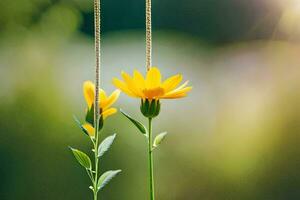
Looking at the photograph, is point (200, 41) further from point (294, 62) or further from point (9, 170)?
point (9, 170)

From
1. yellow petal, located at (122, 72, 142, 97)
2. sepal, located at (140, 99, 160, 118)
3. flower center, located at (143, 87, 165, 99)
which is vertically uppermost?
yellow petal, located at (122, 72, 142, 97)

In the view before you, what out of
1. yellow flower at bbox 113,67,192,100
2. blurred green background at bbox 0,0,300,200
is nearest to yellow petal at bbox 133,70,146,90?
yellow flower at bbox 113,67,192,100

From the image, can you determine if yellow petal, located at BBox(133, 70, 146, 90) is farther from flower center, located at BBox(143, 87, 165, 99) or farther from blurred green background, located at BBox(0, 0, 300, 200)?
blurred green background, located at BBox(0, 0, 300, 200)

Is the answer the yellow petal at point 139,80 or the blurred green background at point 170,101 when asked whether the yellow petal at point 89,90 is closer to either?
the yellow petal at point 139,80

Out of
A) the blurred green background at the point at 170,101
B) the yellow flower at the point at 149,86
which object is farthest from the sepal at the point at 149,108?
the blurred green background at the point at 170,101

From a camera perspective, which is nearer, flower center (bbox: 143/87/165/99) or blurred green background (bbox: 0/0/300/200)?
flower center (bbox: 143/87/165/99)

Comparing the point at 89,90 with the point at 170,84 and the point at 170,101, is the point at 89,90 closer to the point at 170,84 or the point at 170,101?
the point at 170,84

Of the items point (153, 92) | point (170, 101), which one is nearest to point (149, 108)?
point (153, 92)
